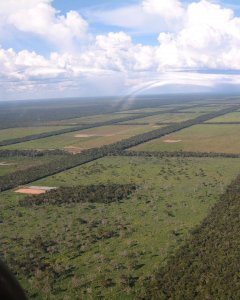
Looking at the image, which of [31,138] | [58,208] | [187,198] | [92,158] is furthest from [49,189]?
[31,138]

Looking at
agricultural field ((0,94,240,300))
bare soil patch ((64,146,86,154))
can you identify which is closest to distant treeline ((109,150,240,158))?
agricultural field ((0,94,240,300))

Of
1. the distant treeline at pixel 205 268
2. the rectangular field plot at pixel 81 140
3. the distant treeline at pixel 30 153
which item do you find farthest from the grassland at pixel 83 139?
the distant treeline at pixel 205 268

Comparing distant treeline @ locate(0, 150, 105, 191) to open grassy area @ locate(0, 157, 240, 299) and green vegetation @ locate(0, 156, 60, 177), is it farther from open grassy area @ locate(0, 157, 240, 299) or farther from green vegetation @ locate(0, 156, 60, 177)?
open grassy area @ locate(0, 157, 240, 299)

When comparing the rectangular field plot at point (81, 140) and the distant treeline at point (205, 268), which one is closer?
the distant treeline at point (205, 268)

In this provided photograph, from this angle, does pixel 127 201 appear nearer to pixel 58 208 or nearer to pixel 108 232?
pixel 58 208

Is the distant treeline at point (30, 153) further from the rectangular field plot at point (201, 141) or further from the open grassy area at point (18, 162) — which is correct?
the rectangular field plot at point (201, 141)

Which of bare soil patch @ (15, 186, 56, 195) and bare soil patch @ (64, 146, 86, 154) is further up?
bare soil patch @ (64, 146, 86, 154)
